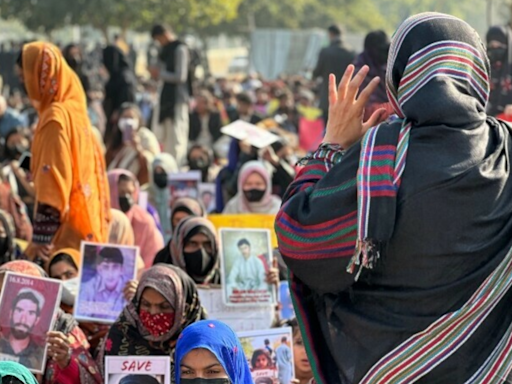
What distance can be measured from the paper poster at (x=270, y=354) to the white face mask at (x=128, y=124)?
613cm

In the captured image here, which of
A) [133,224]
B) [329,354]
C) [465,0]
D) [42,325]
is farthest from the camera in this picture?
[465,0]

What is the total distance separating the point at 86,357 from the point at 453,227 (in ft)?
8.76

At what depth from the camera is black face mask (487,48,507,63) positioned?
32.9 ft

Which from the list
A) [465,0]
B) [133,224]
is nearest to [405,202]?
[133,224]

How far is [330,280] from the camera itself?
299 cm

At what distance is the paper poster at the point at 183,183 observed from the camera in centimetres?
950

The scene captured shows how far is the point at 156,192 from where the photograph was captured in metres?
10.1

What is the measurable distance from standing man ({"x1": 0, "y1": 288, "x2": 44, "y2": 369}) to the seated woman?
8 centimetres

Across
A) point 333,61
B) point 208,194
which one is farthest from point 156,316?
point 333,61

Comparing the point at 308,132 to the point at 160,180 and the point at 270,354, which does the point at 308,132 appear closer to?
the point at 160,180

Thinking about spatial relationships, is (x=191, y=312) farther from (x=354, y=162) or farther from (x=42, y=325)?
(x=354, y=162)

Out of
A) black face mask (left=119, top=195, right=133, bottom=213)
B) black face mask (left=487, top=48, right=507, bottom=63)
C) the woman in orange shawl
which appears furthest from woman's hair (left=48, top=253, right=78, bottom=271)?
black face mask (left=487, top=48, right=507, bottom=63)

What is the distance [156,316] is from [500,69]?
5.63 m

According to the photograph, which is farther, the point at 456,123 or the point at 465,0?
the point at 465,0
